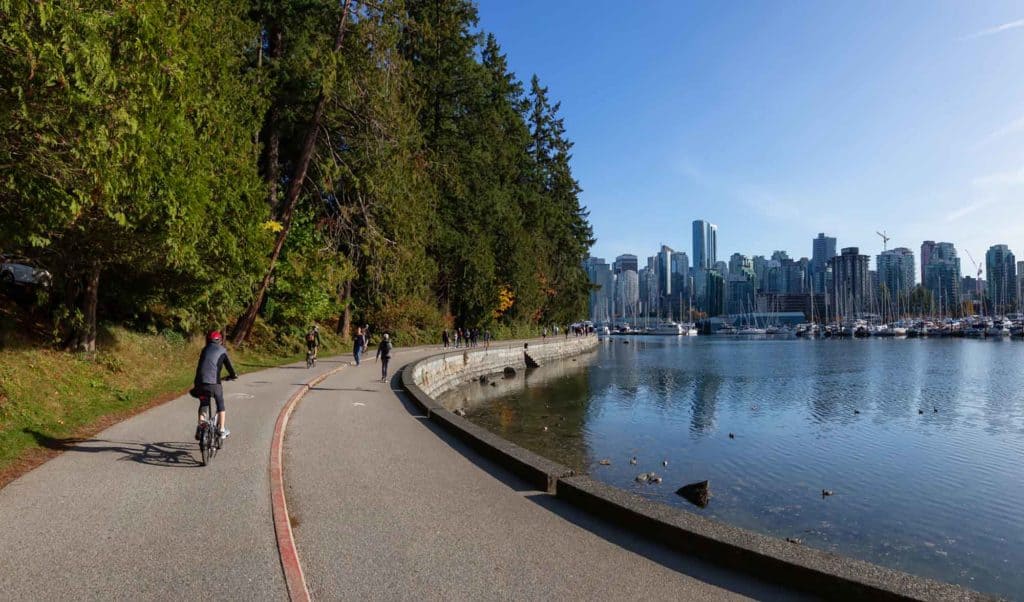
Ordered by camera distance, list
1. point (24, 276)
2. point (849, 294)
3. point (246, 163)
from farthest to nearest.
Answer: point (849, 294), point (246, 163), point (24, 276)

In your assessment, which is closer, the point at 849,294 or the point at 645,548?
the point at 645,548

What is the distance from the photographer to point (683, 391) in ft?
112

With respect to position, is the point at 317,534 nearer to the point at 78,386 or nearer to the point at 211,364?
the point at 211,364

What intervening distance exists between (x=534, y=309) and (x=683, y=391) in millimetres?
31894

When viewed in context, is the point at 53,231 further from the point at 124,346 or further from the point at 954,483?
the point at 954,483

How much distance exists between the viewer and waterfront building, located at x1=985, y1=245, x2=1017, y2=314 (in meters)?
149

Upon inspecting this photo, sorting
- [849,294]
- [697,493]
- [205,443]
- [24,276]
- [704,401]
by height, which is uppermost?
[849,294]

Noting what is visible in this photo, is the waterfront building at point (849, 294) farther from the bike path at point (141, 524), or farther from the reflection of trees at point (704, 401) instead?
the bike path at point (141, 524)

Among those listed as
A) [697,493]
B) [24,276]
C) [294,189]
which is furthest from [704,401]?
[24,276]

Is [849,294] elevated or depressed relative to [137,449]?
elevated

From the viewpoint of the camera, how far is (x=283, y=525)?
6172 millimetres

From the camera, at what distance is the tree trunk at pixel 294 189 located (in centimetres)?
2430

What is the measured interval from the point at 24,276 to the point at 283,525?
19.4 m

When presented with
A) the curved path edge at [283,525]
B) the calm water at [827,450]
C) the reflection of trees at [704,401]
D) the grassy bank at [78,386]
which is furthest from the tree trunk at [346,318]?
the curved path edge at [283,525]
